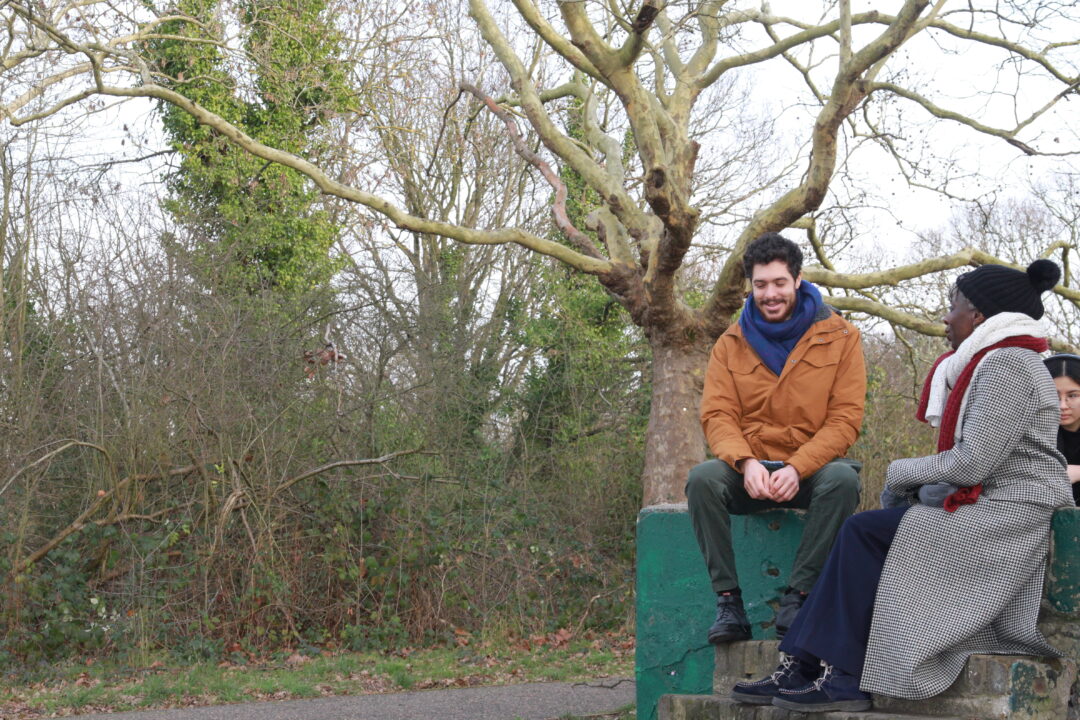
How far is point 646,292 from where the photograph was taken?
1219 cm

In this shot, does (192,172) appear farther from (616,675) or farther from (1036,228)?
(1036,228)

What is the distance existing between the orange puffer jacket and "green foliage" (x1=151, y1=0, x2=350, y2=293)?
10.2 metres

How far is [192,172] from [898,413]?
1077 centimetres

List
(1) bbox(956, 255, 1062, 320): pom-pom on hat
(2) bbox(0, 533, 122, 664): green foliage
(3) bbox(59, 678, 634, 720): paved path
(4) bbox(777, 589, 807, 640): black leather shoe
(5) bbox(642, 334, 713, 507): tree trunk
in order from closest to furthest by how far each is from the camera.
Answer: (1) bbox(956, 255, 1062, 320): pom-pom on hat
(4) bbox(777, 589, 807, 640): black leather shoe
(3) bbox(59, 678, 634, 720): paved path
(2) bbox(0, 533, 122, 664): green foliage
(5) bbox(642, 334, 713, 507): tree trunk

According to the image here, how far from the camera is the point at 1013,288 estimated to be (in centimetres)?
Result: 412

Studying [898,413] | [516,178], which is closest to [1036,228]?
[898,413]

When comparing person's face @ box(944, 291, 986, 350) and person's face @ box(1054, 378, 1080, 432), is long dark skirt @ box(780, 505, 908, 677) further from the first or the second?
person's face @ box(1054, 378, 1080, 432)

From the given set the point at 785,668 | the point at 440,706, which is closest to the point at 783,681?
the point at 785,668

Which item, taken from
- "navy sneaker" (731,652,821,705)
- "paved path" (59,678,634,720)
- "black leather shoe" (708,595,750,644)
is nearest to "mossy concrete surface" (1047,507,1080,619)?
"navy sneaker" (731,652,821,705)

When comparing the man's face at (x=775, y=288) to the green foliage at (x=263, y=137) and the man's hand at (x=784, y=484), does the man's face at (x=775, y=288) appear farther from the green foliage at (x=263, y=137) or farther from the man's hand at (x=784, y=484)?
the green foliage at (x=263, y=137)

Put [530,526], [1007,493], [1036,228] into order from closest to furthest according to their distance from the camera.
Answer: [1007,493], [530,526], [1036,228]

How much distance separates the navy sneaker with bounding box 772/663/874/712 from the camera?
13.0ft

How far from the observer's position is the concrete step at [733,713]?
3.90 m

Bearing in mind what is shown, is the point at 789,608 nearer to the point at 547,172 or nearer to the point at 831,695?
the point at 831,695
